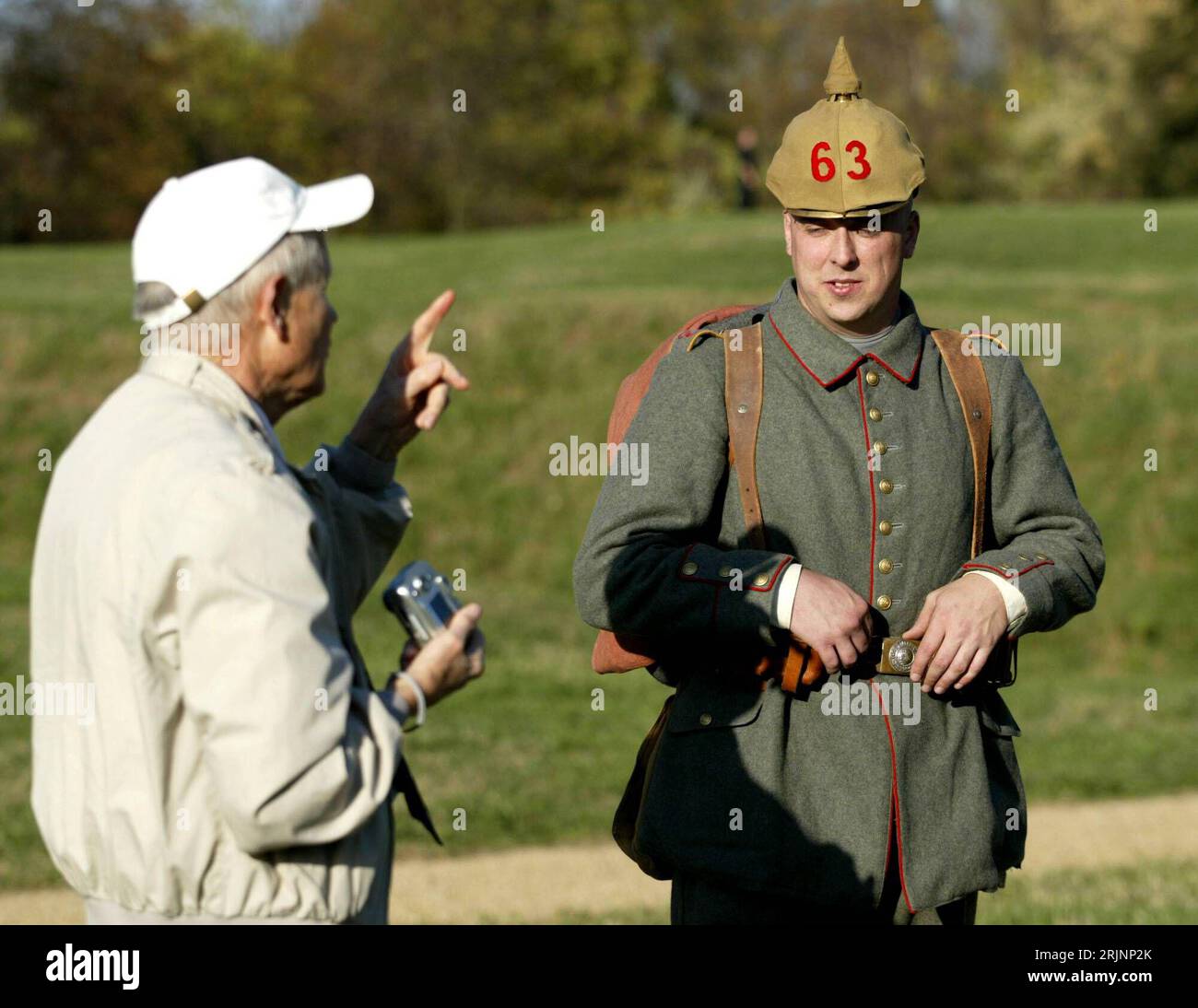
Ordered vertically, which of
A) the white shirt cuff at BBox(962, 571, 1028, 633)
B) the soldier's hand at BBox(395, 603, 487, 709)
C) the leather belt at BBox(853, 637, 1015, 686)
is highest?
the white shirt cuff at BBox(962, 571, 1028, 633)

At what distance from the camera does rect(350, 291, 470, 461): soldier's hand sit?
3.26 metres

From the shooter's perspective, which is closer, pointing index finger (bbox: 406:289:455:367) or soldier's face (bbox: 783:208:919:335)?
pointing index finger (bbox: 406:289:455:367)

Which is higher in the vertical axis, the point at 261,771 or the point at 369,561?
the point at 369,561

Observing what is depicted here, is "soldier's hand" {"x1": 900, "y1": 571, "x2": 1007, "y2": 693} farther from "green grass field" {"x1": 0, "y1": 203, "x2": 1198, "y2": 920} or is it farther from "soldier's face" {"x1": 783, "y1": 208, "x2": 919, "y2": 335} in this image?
"green grass field" {"x1": 0, "y1": 203, "x2": 1198, "y2": 920}

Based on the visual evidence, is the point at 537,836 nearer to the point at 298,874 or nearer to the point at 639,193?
the point at 298,874

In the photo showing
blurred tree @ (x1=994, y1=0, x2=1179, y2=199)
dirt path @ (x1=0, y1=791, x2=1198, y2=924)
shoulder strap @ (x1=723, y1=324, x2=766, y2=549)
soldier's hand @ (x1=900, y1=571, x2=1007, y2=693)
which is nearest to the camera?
soldier's hand @ (x1=900, y1=571, x2=1007, y2=693)

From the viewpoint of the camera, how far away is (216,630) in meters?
2.51

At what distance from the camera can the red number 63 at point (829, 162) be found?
3.45 m

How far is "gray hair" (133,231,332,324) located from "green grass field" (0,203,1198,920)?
5.20 metres

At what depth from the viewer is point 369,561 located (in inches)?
132

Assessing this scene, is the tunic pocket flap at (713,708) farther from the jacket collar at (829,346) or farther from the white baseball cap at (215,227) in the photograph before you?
the white baseball cap at (215,227)

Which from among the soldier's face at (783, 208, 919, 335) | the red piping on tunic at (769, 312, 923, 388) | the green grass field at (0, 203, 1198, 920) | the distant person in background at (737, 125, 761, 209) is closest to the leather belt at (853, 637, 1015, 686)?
the red piping on tunic at (769, 312, 923, 388)
